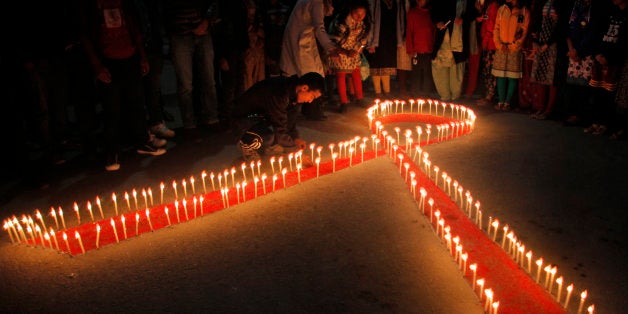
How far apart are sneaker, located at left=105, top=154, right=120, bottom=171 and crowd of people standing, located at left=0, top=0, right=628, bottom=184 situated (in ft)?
0.04

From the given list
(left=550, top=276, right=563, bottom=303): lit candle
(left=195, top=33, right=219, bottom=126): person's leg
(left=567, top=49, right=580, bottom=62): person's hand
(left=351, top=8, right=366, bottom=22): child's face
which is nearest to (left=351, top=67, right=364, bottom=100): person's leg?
(left=351, top=8, right=366, bottom=22): child's face

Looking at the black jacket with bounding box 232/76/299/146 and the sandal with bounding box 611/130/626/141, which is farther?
the sandal with bounding box 611/130/626/141

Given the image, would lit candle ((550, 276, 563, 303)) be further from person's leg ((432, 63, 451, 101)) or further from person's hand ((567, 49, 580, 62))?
person's leg ((432, 63, 451, 101))

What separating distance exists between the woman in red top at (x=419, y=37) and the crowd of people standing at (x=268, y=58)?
18mm

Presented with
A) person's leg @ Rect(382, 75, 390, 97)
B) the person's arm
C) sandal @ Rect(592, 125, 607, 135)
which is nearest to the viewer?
sandal @ Rect(592, 125, 607, 135)

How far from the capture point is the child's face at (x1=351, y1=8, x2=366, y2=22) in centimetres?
748

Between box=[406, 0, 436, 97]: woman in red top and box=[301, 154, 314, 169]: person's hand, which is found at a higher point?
box=[406, 0, 436, 97]: woman in red top

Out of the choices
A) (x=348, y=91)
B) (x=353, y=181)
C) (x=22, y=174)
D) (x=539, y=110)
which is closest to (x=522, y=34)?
(x=539, y=110)

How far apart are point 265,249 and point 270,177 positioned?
157cm

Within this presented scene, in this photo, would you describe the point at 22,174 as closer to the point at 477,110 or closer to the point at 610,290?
the point at 610,290

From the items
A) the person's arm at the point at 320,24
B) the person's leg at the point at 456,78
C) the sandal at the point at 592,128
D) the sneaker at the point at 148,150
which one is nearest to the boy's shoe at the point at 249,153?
the sneaker at the point at 148,150

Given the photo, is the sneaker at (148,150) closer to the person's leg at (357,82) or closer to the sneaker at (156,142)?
the sneaker at (156,142)

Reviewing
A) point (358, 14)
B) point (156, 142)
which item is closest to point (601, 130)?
point (358, 14)

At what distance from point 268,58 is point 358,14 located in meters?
1.53
